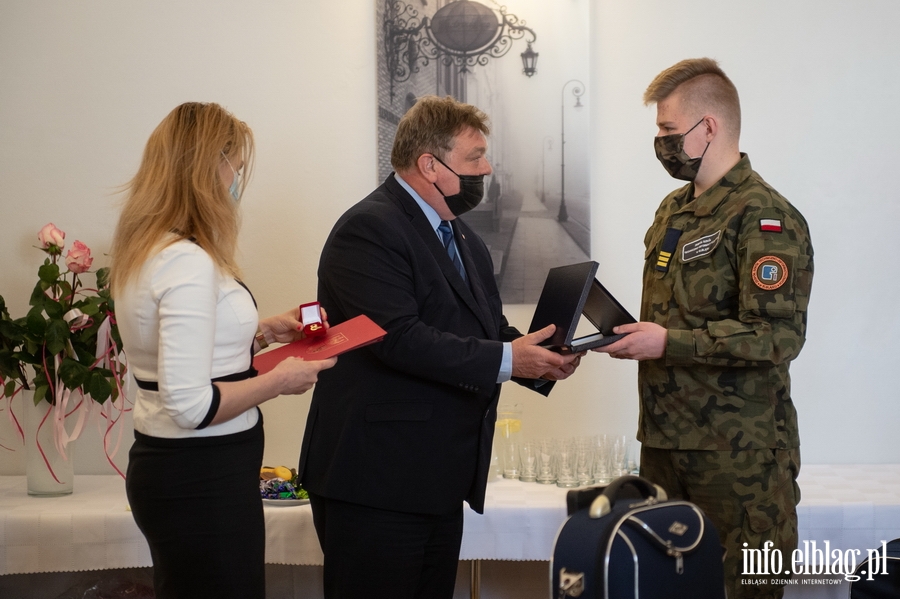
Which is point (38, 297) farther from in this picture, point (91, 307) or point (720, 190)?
point (720, 190)

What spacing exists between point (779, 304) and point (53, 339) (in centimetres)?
226

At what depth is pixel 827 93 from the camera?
3.08 m

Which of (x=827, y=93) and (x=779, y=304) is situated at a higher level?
(x=827, y=93)

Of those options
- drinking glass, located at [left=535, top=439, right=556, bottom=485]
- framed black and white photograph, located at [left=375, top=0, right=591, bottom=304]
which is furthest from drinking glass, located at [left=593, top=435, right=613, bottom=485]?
framed black and white photograph, located at [left=375, top=0, right=591, bottom=304]

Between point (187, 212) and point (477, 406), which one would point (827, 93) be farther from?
point (187, 212)

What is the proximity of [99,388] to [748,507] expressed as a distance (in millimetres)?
2062

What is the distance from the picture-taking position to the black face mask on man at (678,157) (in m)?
2.18

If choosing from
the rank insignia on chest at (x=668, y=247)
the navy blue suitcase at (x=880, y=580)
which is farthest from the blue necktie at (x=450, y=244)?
the navy blue suitcase at (x=880, y=580)

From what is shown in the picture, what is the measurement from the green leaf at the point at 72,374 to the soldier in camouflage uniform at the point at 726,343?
1764 mm

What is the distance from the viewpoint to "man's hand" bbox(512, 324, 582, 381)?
1.95 m

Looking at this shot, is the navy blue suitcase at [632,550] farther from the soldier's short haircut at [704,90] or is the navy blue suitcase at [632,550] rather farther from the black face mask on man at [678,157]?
the soldier's short haircut at [704,90]

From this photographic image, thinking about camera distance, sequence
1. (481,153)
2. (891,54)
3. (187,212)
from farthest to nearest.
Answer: (891,54), (481,153), (187,212)

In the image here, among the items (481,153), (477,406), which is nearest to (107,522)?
(477,406)

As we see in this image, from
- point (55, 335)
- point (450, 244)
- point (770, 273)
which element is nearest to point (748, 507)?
point (770, 273)
